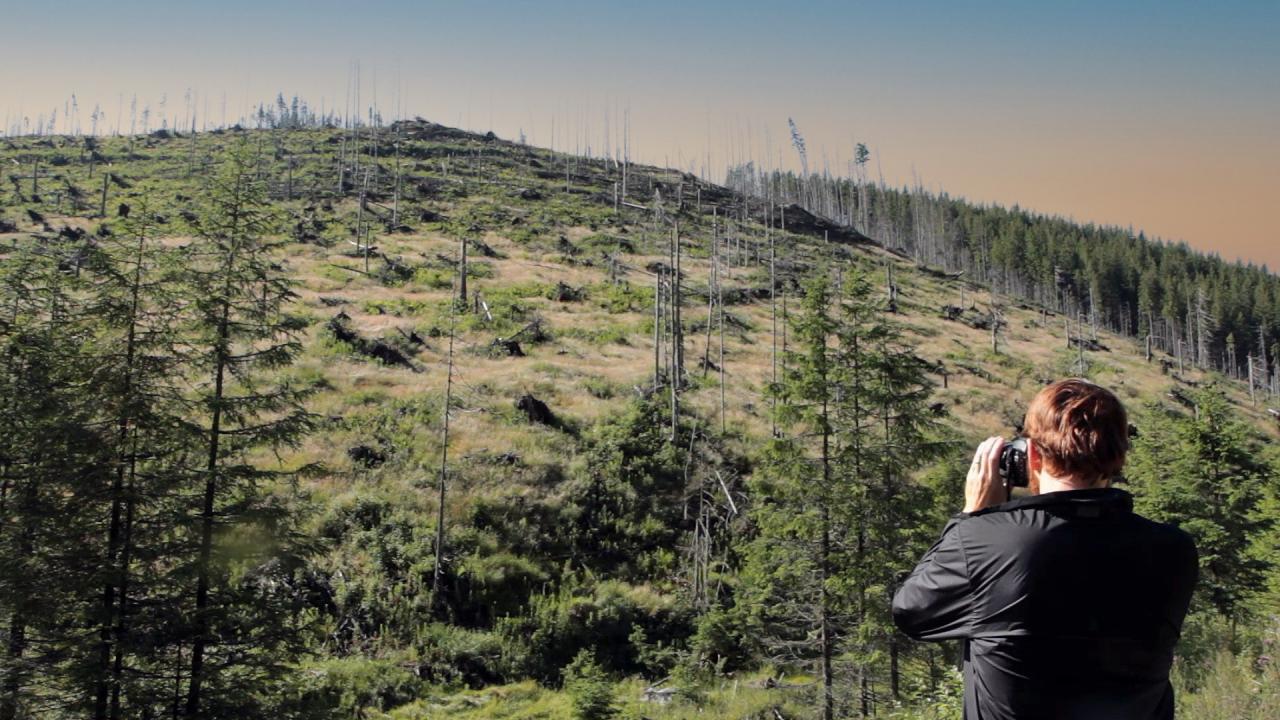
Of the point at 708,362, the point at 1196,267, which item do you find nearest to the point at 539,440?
the point at 708,362

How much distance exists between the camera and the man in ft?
6.93

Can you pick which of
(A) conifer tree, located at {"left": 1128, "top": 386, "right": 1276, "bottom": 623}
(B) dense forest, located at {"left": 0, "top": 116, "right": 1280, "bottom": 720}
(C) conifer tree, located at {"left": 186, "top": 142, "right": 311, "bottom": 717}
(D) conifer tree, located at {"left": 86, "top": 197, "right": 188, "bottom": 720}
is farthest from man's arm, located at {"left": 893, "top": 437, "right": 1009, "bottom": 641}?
(A) conifer tree, located at {"left": 1128, "top": 386, "right": 1276, "bottom": 623}

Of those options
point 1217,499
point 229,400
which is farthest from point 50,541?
point 1217,499

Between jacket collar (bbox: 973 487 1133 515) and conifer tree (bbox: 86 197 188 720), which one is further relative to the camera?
conifer tree (bbox: 86 197 188 720)

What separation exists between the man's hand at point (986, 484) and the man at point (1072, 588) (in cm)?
7

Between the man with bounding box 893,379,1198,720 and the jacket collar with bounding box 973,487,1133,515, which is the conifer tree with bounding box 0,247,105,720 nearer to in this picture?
the man with bounding box 893,379,1198,720

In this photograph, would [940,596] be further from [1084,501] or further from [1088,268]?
[1088,268]

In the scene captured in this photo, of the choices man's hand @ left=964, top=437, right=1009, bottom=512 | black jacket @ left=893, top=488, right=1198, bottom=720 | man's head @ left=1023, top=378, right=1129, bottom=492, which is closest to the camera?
black jacket @ left=893, top=488, right=1198, bottom=720

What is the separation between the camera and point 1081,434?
2238mm

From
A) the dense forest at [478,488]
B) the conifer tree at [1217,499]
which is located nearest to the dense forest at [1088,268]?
the dense forest at [478,488]

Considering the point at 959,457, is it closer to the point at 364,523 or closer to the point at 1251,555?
the point at 1251,555

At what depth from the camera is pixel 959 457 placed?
18781 mm

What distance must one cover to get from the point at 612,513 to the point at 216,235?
20.5 metres

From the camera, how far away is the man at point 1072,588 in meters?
2.11
